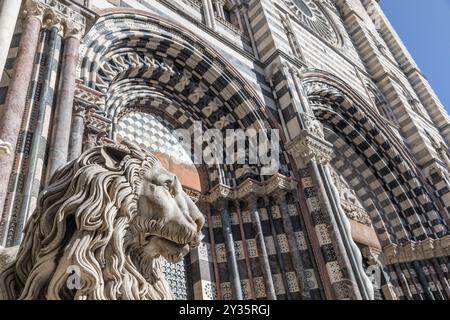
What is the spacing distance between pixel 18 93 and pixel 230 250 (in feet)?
11.8

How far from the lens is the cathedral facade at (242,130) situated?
358 cm

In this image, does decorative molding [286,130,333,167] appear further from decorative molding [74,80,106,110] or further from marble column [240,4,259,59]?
decorative molding [74,80,106,110]

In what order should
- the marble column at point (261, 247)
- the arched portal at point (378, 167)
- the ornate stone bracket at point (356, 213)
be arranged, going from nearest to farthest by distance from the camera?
the marble column at point (261, 247)
the ornate stone bracket at point (356, 213)
the arched portal at point (378, 167)

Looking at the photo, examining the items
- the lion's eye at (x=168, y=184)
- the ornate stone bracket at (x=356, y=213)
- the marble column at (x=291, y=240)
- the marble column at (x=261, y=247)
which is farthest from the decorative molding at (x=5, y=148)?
the ornate stone bracket at (x=356, y=213)

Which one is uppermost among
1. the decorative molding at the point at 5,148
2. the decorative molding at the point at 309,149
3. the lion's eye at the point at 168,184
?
the decorative molding at the point at 309,149

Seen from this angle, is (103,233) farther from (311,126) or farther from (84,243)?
(311,126)

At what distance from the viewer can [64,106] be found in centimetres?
357

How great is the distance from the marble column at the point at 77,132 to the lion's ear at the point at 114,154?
212cm

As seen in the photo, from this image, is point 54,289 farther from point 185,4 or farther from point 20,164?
point 185,4

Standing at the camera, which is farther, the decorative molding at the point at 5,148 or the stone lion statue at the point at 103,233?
the decorative molding at the point at 5,148

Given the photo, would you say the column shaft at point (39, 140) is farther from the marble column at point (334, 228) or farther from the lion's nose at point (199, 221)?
the marble column at point (334, 228)

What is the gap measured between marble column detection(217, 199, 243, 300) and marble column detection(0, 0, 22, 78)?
149 inches

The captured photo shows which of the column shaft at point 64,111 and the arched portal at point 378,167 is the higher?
the arched portal at point 378,167

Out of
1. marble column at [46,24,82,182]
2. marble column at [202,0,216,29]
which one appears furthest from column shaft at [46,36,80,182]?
marble column at [202,0,216,29]
